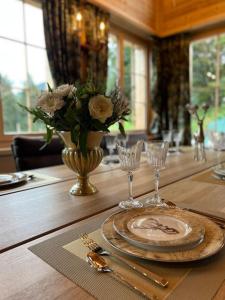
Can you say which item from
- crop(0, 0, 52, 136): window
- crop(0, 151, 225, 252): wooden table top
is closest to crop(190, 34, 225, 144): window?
crop(0, 0, 52, 136): window

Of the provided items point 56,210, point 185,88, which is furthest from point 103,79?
point 56,210

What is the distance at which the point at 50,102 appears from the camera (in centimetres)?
92

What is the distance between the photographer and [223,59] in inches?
157

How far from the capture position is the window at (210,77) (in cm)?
403

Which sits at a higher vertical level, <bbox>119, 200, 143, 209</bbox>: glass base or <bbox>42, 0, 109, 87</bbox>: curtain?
<bbox>42, 0, 109, 87</bbox>: curtain

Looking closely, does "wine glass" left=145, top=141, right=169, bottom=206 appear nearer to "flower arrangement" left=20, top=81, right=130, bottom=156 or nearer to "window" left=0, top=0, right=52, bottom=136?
"flower arrangement" left=20, top=81, right=130, bottom=156

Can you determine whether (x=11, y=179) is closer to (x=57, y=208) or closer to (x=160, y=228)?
(x=57, y=208)

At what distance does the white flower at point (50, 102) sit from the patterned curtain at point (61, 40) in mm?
1900

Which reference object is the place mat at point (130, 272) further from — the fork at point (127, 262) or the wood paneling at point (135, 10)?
the wood paneling at point (135, 10)

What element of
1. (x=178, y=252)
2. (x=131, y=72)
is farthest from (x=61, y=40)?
(x=178, y=252)

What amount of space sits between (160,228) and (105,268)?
0.19m

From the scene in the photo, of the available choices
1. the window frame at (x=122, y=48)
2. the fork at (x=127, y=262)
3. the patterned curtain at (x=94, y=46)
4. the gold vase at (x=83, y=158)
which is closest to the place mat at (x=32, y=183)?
the gold vase at (x=83, y=158)

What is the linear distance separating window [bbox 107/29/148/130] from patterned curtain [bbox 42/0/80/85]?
3.02 ft

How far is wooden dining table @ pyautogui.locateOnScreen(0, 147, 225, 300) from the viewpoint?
0.46m
